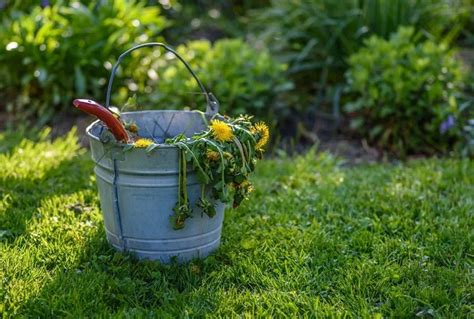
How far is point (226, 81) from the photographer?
421 centimetres

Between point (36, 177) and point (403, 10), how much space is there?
10.3 ft

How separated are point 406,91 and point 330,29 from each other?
108 cm

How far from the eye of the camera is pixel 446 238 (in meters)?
2.64

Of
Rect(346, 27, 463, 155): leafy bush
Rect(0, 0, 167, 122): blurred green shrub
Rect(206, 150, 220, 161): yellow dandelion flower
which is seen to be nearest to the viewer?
Rect(206, 150, 220, 161): yellow dandelion flower

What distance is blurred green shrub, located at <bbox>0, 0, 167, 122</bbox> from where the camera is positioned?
4.38m

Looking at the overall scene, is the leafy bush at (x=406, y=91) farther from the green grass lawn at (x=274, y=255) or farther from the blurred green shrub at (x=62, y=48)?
the blurred green shrub at (x=62, y=48)

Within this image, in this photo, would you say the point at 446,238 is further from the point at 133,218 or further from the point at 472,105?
the point at 472,105

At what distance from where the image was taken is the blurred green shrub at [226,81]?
422cm

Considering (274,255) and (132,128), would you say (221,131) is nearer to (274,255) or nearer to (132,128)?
(132,128)

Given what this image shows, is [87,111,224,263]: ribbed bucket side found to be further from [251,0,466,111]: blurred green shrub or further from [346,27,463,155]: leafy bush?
[251,0,466,111]: blurred green shrub

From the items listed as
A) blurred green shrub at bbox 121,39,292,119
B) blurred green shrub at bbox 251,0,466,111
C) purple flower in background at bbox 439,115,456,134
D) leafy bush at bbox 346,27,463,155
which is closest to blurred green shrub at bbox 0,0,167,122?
blurred green shrub at bbox 121,39,292,119

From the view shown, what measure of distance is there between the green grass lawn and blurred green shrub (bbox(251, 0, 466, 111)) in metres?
1.71

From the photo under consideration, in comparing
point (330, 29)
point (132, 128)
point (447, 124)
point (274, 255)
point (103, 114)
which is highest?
point (103, 114)

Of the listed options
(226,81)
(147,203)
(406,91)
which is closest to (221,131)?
(147,203)
